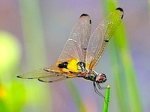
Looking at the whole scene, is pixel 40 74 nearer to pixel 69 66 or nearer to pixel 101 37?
pixel 69 66

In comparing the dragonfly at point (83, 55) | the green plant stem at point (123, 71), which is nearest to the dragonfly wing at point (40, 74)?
the dragonfly at point (83, 55)

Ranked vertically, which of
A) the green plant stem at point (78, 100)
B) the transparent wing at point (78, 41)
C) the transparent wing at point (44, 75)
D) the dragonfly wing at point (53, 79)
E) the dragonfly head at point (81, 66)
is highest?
the transparent wing at point (78, 41)

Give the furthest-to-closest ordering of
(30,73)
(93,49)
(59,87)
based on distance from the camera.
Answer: (59,87) → (93,49) → (30,73)

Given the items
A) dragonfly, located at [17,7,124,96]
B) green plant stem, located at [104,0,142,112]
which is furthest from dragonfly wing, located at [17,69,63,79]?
green plant stem, located at [104,0,142,112]

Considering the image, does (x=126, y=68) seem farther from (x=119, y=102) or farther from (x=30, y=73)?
(x=30, y=73)

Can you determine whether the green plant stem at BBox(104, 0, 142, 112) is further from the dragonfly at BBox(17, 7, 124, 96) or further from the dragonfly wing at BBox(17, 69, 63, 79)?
the dragonfly wing at BBox(17, 69, 63, 79)

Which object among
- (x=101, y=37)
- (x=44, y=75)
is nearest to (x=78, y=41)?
(x=101, y=37)

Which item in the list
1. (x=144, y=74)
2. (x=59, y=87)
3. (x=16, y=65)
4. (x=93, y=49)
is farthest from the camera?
(x=59, y=87)

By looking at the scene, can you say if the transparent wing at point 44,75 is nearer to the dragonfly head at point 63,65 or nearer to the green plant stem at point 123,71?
the dragonfly head at point 63,65

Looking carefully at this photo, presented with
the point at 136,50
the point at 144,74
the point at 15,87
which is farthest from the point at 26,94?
the point at 136,50
